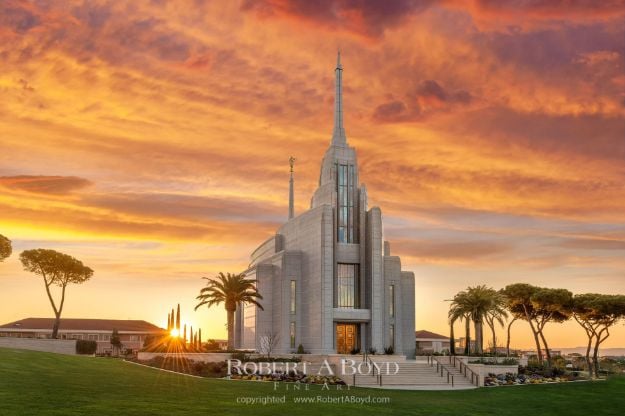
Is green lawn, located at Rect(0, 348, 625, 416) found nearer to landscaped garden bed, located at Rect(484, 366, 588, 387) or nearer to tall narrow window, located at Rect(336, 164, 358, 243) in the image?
landscaped garden bed, located at Rect(484, 366, 588, 387)

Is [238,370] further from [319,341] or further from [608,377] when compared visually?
[608,377]

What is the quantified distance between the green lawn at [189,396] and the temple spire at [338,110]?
120ft

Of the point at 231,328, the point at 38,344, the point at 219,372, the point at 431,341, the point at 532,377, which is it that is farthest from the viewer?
the point at 431,341

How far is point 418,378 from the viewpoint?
52500mm

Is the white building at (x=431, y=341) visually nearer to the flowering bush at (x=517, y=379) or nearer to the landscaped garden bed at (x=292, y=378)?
the flowering bush at (x=517, y=379)

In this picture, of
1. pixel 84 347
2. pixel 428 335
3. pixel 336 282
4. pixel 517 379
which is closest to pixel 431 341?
pixel 428 335

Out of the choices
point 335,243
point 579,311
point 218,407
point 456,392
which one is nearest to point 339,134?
point 335,243

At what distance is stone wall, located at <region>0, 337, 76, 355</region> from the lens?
5878 centimetres

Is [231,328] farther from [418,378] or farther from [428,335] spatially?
[428,335]

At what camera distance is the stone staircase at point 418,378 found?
4976 centimetres

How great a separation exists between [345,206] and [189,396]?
43.2 m

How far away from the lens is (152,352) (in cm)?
5894

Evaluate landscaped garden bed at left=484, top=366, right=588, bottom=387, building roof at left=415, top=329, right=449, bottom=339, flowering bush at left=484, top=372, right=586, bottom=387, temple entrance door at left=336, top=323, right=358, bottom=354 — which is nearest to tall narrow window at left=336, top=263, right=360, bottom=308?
temple entrance door at left=336, top=323, right=358, bottom=354

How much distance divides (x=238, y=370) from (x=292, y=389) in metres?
9.45
